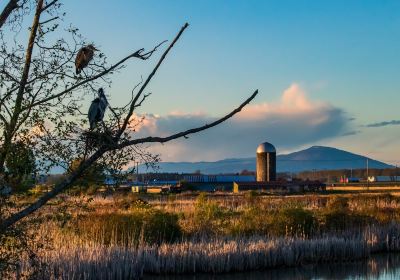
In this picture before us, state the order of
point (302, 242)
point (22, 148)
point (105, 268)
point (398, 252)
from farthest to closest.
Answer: point (398, 252) → point (302, 242) → point (105, 268) → point (22, 148)

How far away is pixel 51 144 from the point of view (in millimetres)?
7023

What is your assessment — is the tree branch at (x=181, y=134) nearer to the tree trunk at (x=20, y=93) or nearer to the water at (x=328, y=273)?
the tree trunk at (x=20, y=93)

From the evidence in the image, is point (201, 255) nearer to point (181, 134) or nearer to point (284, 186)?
point (181, 134)

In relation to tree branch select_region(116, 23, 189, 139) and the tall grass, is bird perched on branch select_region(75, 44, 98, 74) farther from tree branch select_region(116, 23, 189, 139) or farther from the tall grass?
the tall grass

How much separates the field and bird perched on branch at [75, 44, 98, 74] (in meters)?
6.68

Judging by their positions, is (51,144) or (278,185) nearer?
(51,144)

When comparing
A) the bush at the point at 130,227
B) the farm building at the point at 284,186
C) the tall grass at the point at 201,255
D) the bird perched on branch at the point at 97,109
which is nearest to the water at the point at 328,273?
the tall grass at the point at 201,255

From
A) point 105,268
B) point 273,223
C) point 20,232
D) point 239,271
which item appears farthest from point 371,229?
point 20,232

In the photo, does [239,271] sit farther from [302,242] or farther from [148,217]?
[148,217]

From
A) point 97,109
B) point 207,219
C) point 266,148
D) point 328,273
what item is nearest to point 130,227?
point 207,219

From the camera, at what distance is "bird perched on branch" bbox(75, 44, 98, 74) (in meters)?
6.63

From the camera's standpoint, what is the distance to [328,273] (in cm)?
1941

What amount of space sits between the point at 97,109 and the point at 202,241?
1346 cm

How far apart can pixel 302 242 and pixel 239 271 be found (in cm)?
336
